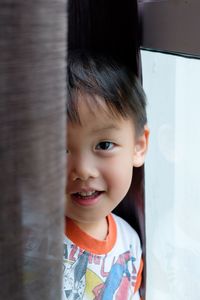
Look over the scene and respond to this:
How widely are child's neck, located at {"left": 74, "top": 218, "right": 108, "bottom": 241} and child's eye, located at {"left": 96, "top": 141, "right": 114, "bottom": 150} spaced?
5.7 inches

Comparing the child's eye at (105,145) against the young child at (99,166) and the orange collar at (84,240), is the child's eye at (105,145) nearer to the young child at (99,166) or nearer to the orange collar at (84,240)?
the young child at (99,166)

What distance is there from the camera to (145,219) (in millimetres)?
908

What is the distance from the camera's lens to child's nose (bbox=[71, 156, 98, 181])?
2.17 feet

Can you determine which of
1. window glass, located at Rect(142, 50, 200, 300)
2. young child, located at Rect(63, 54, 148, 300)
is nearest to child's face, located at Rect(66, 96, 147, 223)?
young child, located at Rect(63, 54, 148, 300)

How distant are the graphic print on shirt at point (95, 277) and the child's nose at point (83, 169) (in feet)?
0.49

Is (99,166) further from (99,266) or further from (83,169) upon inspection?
(99,266)

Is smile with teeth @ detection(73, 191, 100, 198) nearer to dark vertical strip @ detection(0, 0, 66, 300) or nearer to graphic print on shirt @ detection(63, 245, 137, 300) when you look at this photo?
graphic print on shirt @ detection(63, 245, 137, 300)

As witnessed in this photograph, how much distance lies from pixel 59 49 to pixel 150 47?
471 millimetres

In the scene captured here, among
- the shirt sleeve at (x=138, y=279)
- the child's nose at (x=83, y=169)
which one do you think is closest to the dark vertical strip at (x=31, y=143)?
the child's nose at (x=83, y=169)

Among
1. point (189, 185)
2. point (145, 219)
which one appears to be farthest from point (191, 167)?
point (145, 219)

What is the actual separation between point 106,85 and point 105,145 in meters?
0.09

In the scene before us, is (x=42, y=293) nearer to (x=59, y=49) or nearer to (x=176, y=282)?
(x=59, y=49)

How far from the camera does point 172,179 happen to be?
92 cm

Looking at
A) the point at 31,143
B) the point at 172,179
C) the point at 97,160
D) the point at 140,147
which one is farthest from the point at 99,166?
the point at 31,143
